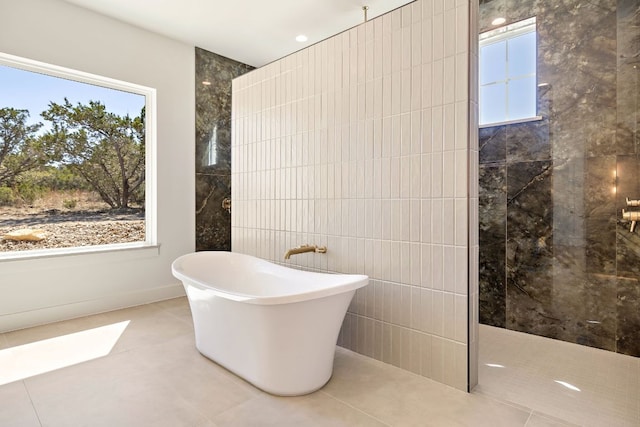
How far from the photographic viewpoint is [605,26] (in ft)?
7.62

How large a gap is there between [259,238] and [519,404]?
2132 millimetres

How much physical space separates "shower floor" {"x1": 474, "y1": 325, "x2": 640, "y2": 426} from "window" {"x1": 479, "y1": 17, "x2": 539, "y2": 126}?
1.64 metres

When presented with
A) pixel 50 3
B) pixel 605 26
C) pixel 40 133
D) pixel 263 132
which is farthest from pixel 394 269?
pixel 50 3

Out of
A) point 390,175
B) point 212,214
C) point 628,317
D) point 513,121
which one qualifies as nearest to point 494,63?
point 513,121

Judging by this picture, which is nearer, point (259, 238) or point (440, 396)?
point (440, 396)

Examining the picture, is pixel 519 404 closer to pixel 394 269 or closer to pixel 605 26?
pixel 394 269

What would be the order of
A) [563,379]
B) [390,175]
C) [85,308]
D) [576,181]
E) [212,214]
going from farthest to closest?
[212,214], [85,308], [576,181], [390,175], [563,379]

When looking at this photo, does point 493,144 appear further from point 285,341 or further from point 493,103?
point 285,341

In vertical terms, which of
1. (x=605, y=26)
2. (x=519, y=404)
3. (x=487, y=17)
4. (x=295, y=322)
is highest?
(x=487, y=17)

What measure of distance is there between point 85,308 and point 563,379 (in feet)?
11.7

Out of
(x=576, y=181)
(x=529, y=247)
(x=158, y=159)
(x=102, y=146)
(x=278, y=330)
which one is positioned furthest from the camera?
(x=158, y=159)

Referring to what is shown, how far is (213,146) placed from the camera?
406 cm

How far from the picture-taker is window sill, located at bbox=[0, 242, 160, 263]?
2833 mm

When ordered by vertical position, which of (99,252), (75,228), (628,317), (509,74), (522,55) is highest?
(522,55)
